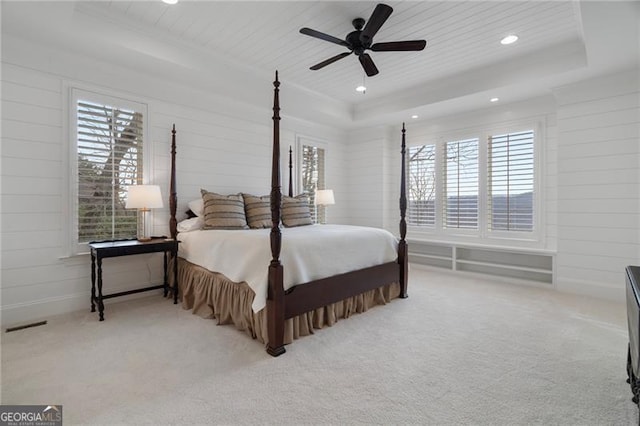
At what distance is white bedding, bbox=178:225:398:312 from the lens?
8.28 feet

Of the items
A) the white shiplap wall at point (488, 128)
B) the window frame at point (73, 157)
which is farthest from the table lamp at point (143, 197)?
the white shiplap wall at point (488, 128)

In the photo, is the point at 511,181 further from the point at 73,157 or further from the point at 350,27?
the point at 73,157

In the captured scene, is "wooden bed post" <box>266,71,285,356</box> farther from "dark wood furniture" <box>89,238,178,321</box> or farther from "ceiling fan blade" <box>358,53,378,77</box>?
"dark wood furniture" <box>89,238,178,321</box>

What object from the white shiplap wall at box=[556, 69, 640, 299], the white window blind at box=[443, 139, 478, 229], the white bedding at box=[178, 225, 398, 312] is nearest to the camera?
the white bedding at box=[178, 225, 398, 312]

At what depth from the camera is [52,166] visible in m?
3.05

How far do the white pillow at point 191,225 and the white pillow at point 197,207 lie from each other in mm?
89

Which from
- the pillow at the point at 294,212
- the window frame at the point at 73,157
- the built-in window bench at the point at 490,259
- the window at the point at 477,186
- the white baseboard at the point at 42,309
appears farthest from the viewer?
the window at the point at 477,186

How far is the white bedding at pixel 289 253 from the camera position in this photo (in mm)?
2523

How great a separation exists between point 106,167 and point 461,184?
15.8 feet

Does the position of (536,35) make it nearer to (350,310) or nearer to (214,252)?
(350,310)

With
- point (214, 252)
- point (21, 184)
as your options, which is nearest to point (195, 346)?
point (214, 252)

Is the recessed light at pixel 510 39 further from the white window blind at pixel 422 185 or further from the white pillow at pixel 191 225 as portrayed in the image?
the white pillow at pixel 191 225

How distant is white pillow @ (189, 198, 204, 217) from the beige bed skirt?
59 cm

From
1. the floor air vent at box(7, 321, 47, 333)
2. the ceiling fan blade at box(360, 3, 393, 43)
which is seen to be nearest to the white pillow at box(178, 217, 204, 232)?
the floor air vent at box(7, 321, 47, 333)
